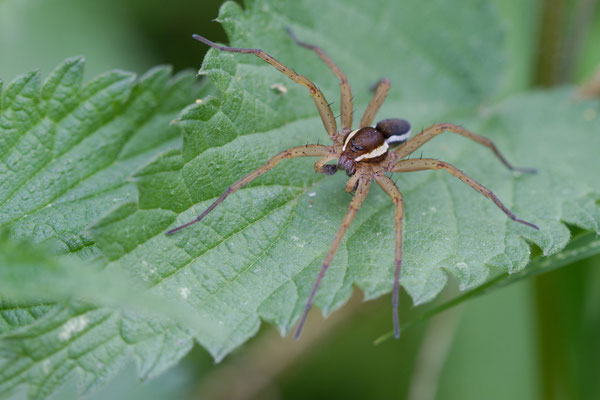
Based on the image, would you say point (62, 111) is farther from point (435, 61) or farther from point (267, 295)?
point (435, 61)

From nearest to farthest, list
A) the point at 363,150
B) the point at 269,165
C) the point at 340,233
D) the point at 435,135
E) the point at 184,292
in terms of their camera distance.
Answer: the point at 184,292 < the point at 340,233 < the point at 269,165 < the point at 363,150 < the point at 435,135

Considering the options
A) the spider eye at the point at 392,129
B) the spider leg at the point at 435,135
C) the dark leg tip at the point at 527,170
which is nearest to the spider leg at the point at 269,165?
the spider eye at the point at 392,129

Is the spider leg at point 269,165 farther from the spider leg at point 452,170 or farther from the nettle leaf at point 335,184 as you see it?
the spider leg at point 452,170

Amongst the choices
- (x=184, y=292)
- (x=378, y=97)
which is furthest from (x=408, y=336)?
(x=184, y=292)

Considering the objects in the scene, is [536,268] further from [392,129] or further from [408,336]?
[408,336]

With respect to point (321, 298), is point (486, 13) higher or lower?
higher

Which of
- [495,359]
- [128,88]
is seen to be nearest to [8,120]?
[128,88]

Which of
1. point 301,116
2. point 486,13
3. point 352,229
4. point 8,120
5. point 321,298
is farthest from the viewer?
point 486,13
